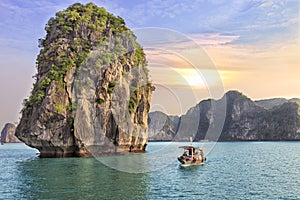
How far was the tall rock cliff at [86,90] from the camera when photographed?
172 ft

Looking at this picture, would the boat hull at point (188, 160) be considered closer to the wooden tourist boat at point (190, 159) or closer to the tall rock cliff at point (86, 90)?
the wooden tourist boat at point (190, 159)

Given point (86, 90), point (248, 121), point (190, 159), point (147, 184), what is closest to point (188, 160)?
point (190, 159)

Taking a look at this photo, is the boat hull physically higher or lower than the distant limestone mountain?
lower

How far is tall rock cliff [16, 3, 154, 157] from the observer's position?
5238 cm

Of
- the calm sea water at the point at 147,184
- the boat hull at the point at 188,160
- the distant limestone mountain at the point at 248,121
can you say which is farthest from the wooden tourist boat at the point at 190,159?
the distant limestone mountain at the point at 248,121

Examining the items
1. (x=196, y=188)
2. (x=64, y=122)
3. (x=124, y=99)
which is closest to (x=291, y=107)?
(x=124, y=99)

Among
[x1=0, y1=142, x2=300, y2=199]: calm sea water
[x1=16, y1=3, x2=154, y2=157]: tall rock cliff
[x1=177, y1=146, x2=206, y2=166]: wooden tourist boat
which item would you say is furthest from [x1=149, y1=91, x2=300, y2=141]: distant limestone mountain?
[x1=0, y1=142, x2=300, y2=199]: calm sea water

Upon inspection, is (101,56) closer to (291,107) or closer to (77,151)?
(77,151)

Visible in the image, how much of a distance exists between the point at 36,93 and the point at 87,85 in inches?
321

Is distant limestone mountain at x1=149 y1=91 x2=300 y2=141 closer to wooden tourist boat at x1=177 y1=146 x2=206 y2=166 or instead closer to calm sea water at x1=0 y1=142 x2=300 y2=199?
wooden tourist boat at x1=177 y1=146 x2=206 y2=166

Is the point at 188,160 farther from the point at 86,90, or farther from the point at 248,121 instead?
the point at 248,121

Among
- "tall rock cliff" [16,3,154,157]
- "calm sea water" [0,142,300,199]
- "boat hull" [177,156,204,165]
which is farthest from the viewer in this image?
"tall rock cliff" [16,3,154,157]

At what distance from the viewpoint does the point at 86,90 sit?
179ft

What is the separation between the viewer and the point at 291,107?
172 m
